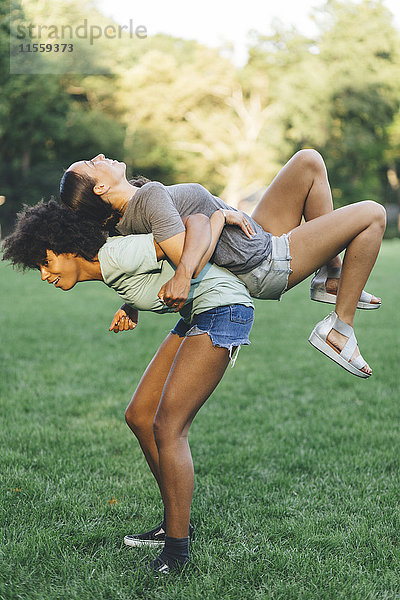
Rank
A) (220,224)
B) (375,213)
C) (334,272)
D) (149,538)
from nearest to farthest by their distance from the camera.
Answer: (220,224) < (375,213) < (149,538) < (334,272)

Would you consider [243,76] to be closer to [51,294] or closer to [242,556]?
[51,294]

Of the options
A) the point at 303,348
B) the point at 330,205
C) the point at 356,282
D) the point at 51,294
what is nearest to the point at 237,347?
the point at 356,282

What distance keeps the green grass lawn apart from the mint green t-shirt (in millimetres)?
1274

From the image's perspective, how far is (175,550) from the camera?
3.14 metres

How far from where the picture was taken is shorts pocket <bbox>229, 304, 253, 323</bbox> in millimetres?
3025

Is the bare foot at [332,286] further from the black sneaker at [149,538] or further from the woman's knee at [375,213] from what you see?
the black sneaker at [149,538]

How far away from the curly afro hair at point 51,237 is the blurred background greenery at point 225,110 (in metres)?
32.1

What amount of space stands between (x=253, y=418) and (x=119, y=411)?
1210mm

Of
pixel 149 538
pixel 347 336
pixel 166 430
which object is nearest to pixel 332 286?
pixel 347 336

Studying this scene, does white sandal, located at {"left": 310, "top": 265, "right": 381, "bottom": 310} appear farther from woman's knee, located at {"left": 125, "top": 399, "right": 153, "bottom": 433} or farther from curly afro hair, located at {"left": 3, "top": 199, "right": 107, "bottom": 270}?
curly afro hair, located at {"left": 3, "top": 199, "right": 107, "bottom": 270}

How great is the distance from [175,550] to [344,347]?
1272mm

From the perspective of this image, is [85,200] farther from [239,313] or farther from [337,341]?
[337,341]

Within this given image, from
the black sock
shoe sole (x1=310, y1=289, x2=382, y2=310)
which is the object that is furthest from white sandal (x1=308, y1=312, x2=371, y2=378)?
the black sock

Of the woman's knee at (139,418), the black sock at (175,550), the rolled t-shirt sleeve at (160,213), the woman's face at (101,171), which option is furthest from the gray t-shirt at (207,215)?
the black sock at (175,550)
